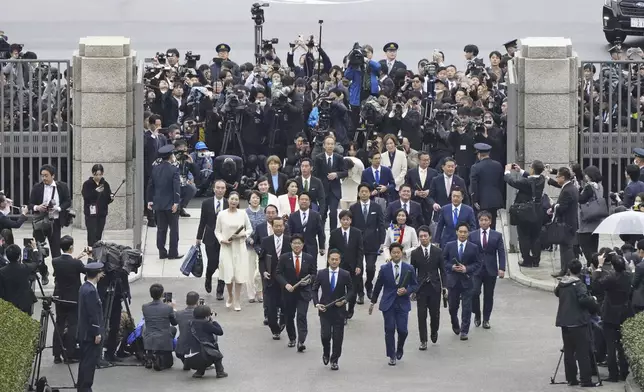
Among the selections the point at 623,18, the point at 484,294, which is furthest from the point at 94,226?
the point at 623,18

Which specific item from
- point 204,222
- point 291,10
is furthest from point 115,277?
point 291,10

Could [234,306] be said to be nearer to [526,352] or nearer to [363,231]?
[363,231]

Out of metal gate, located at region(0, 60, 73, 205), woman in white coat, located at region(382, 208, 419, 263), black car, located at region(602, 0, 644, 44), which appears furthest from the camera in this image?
black car, located at region(602, 0, 644, 44)

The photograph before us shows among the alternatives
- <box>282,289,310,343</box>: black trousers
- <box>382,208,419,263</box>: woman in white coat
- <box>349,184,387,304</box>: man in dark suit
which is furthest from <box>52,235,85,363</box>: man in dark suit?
<box>349,184,387,304</box>: man in dark suit

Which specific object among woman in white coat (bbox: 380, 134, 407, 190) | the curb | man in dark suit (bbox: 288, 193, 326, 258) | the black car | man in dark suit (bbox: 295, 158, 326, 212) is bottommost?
the curb

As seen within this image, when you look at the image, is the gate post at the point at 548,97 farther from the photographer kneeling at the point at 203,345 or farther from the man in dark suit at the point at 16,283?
the man in dark suit at the point at 16,283

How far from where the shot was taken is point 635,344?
24.0m

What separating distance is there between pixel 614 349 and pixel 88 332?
6.37 meters

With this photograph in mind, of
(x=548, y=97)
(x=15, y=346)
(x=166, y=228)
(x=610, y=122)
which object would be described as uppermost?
(x=548, y=97)

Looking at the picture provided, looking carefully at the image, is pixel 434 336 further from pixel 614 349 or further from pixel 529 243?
pixel 529 243

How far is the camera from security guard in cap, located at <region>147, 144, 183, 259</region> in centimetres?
3092

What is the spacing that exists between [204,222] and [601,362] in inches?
257

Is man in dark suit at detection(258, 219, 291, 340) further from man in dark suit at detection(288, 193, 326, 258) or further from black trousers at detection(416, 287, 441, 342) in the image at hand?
black trousers at detection(416, 287, 441, 342)

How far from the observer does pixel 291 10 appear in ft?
166
